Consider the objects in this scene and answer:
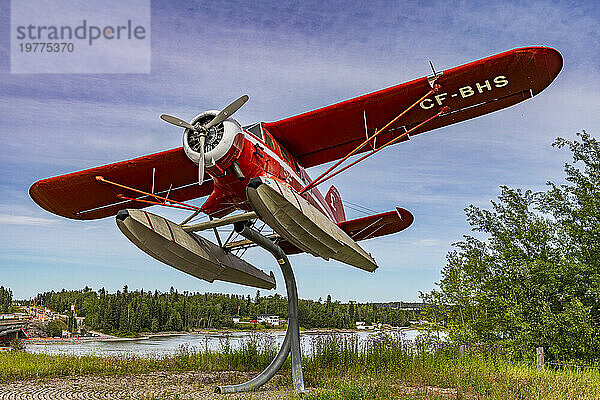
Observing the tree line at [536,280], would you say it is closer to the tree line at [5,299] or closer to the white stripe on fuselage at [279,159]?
the white stripe on fuselage at [279,159]

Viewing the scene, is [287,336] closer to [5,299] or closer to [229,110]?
[229,110]

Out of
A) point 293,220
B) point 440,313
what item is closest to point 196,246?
point 293,220

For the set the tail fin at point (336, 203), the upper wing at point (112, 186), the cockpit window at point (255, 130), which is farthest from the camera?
the tail fin at point (336, 203)

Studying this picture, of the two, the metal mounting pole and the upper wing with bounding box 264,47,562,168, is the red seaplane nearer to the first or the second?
the upper wing with bounding box 264,47,562,168

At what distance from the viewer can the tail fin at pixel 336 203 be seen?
10289mm

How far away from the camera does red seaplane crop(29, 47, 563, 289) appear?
6621mm

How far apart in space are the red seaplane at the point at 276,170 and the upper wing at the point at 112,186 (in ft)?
0.06

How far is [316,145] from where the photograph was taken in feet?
27.8

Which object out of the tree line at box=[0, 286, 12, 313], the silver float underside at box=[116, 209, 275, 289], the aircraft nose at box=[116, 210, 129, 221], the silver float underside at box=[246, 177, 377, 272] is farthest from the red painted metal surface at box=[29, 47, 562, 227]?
the tree line at box=[0, 286, 12, 313]

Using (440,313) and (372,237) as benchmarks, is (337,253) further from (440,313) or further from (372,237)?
(440,313)

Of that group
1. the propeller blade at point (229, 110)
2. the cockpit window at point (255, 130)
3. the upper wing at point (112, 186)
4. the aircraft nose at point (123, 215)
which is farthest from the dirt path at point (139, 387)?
the propeller blade at point (229, 110)

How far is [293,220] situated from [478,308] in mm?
9261

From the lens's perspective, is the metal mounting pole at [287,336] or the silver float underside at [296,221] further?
the metal mounting pole at [287,336]

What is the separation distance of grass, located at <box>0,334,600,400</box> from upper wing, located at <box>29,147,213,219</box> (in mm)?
3811
